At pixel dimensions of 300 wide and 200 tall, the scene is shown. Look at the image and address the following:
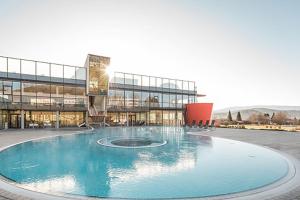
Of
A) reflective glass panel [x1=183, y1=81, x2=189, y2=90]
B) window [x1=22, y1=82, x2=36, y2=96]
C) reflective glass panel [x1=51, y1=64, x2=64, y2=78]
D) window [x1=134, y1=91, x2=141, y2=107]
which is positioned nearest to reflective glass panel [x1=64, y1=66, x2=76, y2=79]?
reflective glass panel [x1=51, y1=64, x2=64, y2=78]

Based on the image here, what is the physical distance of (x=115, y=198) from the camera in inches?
222

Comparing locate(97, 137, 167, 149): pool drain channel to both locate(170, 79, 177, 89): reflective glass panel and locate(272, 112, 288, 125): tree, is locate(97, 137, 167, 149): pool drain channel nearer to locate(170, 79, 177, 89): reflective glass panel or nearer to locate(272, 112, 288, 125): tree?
locate(170, 79, 177, 89): reflective glass panel

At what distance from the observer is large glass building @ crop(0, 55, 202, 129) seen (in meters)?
31.3

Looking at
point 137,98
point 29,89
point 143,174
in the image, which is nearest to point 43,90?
point 29,89

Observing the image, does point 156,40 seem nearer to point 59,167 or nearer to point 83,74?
point 83,74

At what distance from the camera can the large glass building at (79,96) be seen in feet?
103

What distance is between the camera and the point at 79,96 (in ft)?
120

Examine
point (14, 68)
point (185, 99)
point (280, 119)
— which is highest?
point (14, 68)

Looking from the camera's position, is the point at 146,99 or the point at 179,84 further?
the point at 179,84

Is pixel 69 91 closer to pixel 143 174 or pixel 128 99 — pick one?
pixel 128 99

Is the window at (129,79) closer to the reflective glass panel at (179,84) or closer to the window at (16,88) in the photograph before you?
the reflective glass panel at (179,84)

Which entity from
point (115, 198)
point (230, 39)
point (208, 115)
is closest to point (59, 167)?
point (115, 198)

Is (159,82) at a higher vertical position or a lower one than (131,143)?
higher

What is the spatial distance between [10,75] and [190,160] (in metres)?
29.9
